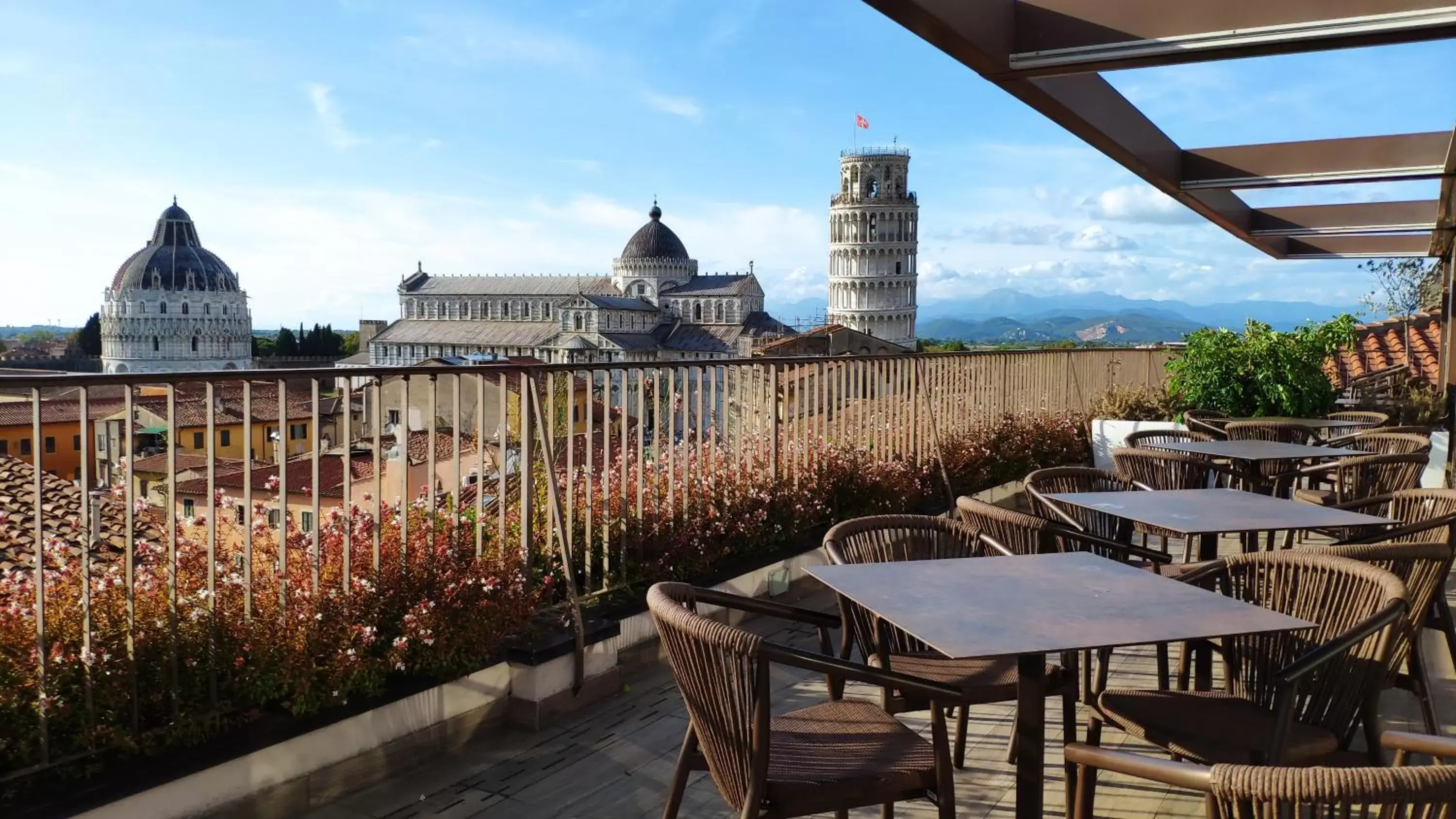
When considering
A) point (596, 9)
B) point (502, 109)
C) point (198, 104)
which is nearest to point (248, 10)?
point (198, 104)

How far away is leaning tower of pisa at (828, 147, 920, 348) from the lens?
112062mm

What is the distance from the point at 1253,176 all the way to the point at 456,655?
5.61 m

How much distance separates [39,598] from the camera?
2396 millimetres

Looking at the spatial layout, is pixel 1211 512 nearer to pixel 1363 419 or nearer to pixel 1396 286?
pixel 1363 419

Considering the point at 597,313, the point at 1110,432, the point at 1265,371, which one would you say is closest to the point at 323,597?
the point at 1110,432

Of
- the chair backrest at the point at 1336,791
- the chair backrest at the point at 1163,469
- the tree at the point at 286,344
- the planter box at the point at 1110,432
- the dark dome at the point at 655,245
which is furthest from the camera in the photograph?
the tree at the point at 286,344

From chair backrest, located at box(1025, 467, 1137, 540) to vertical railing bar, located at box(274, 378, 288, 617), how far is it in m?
2.75

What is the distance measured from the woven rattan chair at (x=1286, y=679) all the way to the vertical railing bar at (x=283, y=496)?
2129 mm

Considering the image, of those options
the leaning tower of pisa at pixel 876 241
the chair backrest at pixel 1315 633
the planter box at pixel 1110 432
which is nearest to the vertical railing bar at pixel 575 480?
the chair backrest at pixel 1315 633

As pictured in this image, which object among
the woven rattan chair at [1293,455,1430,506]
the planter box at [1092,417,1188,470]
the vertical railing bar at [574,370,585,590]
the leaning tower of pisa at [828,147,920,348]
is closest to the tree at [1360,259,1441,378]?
the planter box at [1092,417,1188,470]

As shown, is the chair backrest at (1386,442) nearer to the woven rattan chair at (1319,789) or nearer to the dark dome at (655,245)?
the woven rattan chair at (1319,789)

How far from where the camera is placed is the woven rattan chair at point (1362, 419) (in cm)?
736

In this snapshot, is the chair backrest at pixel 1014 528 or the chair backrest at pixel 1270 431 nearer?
the chair backrest at pixel 1014 528

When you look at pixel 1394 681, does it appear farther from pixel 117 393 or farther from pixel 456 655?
pixel 117 393
